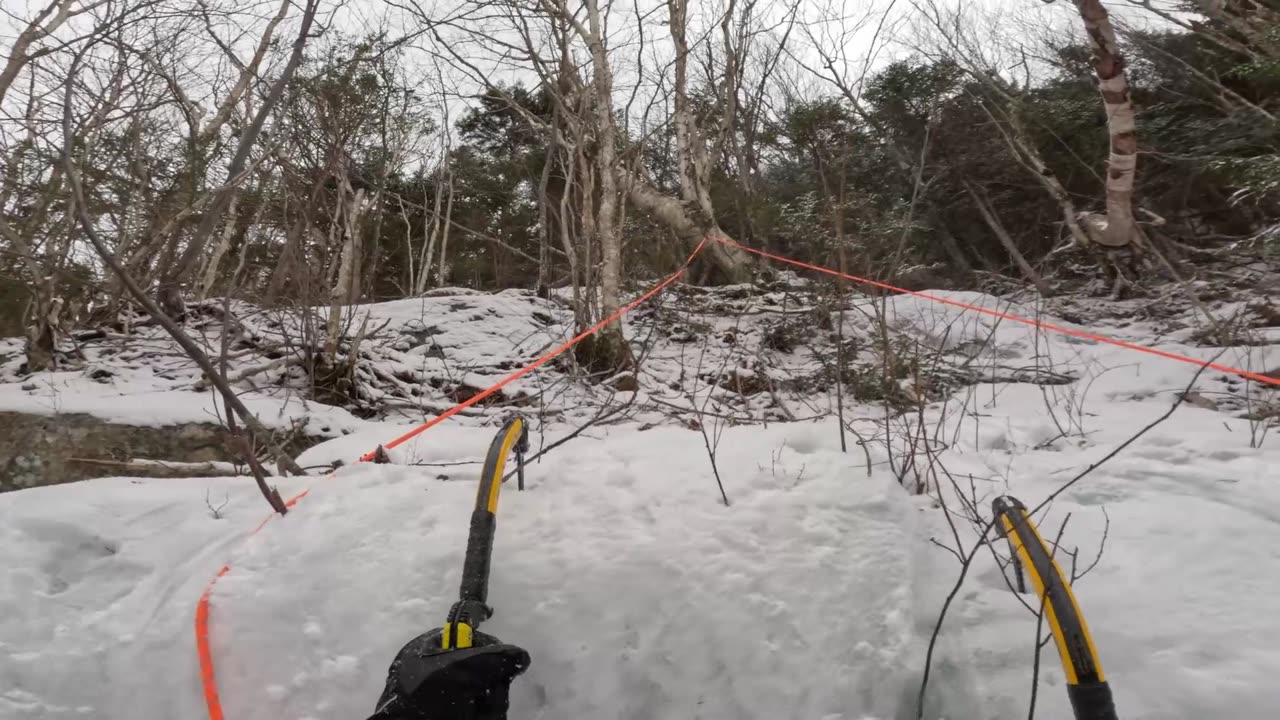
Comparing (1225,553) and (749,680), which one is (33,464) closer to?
(749,680)

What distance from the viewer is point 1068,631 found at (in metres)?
1.13

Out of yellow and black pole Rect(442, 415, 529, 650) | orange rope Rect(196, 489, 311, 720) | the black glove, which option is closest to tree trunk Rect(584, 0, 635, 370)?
yellow and black pole Rect(442, 415, 529, 650)

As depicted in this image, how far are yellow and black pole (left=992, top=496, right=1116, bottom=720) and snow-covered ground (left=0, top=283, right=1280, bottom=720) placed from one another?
0.24 ft

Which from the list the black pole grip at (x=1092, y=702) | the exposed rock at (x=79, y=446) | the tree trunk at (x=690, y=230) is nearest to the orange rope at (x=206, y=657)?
the black pole grip at (x=1092, y=702)

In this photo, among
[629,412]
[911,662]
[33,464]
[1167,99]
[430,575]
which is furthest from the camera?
[1167,99]

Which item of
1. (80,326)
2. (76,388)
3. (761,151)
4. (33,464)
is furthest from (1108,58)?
(80,326)

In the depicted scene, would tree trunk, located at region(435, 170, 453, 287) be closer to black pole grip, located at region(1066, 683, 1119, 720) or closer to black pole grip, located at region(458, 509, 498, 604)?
black pole grip, located at region(458, 509, 498, 604)

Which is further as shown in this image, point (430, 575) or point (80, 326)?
point (80, 326)

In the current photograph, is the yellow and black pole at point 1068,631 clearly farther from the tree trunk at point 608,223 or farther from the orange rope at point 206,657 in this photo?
the tree trunk at point 608,223

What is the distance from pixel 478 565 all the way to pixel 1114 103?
6.26 metres

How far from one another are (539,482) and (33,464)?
3.55 m

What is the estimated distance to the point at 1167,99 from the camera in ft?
27.3

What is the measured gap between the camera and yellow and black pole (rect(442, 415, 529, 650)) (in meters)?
1.33

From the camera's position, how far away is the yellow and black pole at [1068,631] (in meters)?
1.06
